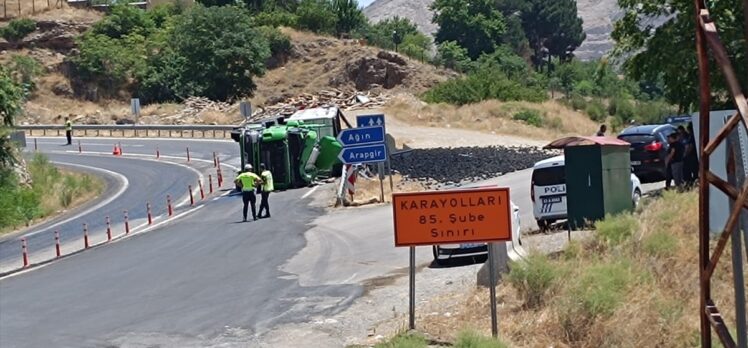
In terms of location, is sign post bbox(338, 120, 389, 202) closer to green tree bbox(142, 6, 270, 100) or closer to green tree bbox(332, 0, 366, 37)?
green tree bbox(142, 6, 270, 100)

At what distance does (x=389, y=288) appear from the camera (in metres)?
19.2

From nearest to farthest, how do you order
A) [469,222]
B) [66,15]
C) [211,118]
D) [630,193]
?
1. [469,222]
2. [630,193]
3. [211,118]
4. [66,15]

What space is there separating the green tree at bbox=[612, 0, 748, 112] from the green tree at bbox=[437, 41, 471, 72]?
7542 centimetres

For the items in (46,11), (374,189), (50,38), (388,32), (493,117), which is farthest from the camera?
(388,32)

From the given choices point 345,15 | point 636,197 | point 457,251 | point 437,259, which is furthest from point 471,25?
point 457,251

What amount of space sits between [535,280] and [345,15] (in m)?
93.5

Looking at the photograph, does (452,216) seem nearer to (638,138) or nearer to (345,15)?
(638,138)

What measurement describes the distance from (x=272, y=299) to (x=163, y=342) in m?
3.25

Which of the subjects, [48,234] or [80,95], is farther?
[80,95]

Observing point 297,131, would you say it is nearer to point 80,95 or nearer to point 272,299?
point 272,299

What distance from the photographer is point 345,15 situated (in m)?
107

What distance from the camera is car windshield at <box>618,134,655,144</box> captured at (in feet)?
102

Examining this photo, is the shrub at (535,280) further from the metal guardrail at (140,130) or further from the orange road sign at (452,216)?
the metal guardrail at (140,130)

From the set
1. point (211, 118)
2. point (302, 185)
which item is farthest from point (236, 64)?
point (302, 185)
